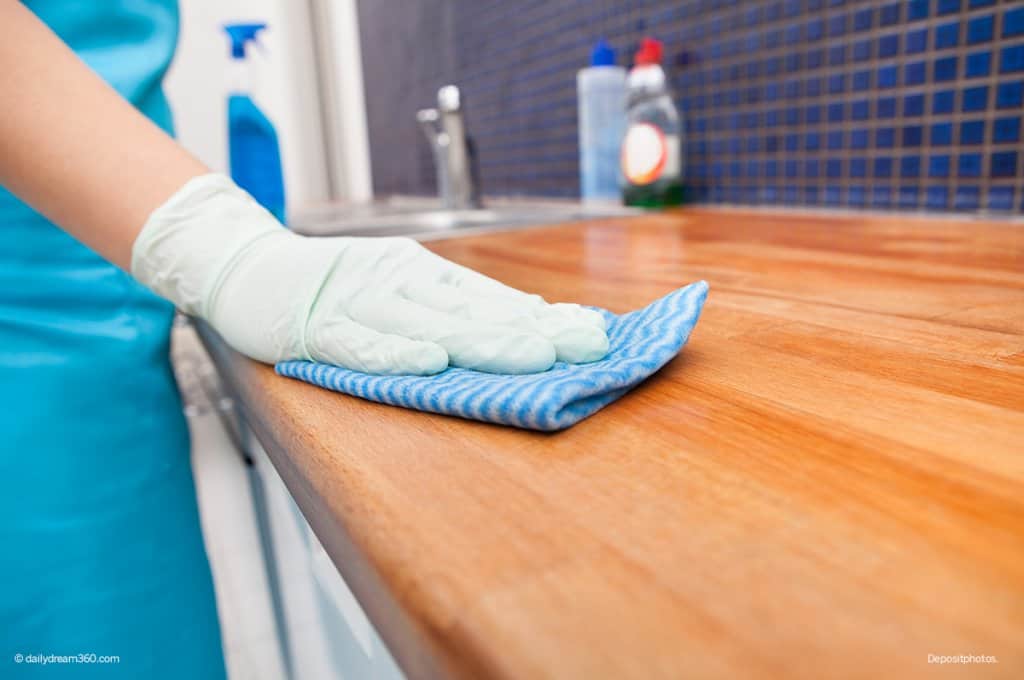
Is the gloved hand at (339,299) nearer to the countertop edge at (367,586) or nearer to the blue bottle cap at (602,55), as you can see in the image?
the countertop edge at (367,586)

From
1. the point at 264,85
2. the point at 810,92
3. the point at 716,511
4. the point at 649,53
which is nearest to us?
the point at 716,511

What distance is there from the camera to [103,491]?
29.0 inches

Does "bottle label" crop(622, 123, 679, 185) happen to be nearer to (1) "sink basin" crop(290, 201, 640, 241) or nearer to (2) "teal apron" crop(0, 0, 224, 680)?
(1) "sink basin" crop(290, 201, 640, 241)

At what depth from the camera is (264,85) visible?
8.38ft

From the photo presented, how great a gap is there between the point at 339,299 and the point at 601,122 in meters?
1.13

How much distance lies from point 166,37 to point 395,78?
1741 millimetres

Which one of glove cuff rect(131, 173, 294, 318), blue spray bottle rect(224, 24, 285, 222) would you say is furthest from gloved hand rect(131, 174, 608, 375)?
blue spray bottle rect(224, 24, 285, 222)

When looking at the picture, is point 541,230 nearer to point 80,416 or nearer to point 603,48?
point 603,48

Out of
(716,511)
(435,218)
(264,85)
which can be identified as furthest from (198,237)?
(264,85)

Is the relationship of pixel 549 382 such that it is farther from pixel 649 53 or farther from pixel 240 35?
pixel 240 35

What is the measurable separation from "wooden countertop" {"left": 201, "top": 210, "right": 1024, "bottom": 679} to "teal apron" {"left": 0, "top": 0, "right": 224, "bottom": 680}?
332 mm

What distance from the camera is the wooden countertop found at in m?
0.20

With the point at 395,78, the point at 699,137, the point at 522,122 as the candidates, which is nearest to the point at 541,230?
the point at 699,137

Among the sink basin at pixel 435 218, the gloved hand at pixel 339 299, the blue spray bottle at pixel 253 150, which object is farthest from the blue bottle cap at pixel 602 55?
the gloved hand at pixel 339 299
